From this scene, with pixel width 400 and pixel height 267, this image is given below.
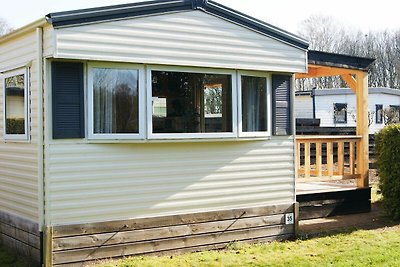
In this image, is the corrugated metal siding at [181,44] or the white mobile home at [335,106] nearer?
the corrugated metal siding at [181,44]

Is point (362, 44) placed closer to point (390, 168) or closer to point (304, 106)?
point (304, 106)

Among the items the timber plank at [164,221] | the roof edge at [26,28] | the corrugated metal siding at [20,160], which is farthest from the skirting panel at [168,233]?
the roof edge at [26,28]

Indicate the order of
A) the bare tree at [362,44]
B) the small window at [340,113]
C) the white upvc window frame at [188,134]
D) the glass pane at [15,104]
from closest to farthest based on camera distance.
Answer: the white upvc window frame at [188,134], the glass pane at [15,104], the small window at [340,113], the bare tree at [362,44]

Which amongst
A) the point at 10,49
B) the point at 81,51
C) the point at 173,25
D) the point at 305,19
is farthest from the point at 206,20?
the point at 305,19

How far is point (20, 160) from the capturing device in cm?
615

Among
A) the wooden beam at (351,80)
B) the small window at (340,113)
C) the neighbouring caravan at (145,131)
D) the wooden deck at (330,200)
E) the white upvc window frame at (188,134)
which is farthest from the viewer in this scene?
the small window at (340,113)

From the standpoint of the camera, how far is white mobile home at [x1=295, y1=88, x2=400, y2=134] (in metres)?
21.4

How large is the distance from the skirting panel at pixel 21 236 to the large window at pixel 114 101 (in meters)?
1.26

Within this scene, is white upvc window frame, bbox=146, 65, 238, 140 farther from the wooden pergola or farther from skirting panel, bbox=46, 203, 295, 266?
the wooden pergola

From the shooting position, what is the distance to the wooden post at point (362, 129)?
9117mm

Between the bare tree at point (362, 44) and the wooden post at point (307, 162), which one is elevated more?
the bare tree at point (362, 44)

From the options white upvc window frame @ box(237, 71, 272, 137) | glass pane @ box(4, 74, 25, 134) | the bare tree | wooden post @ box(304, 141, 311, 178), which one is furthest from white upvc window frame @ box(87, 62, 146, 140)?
the bare tree

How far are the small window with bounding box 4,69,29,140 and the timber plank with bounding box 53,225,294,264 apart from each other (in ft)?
4.66

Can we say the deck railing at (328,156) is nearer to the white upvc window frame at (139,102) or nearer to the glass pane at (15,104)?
the white upvc window frame at (139,102)
